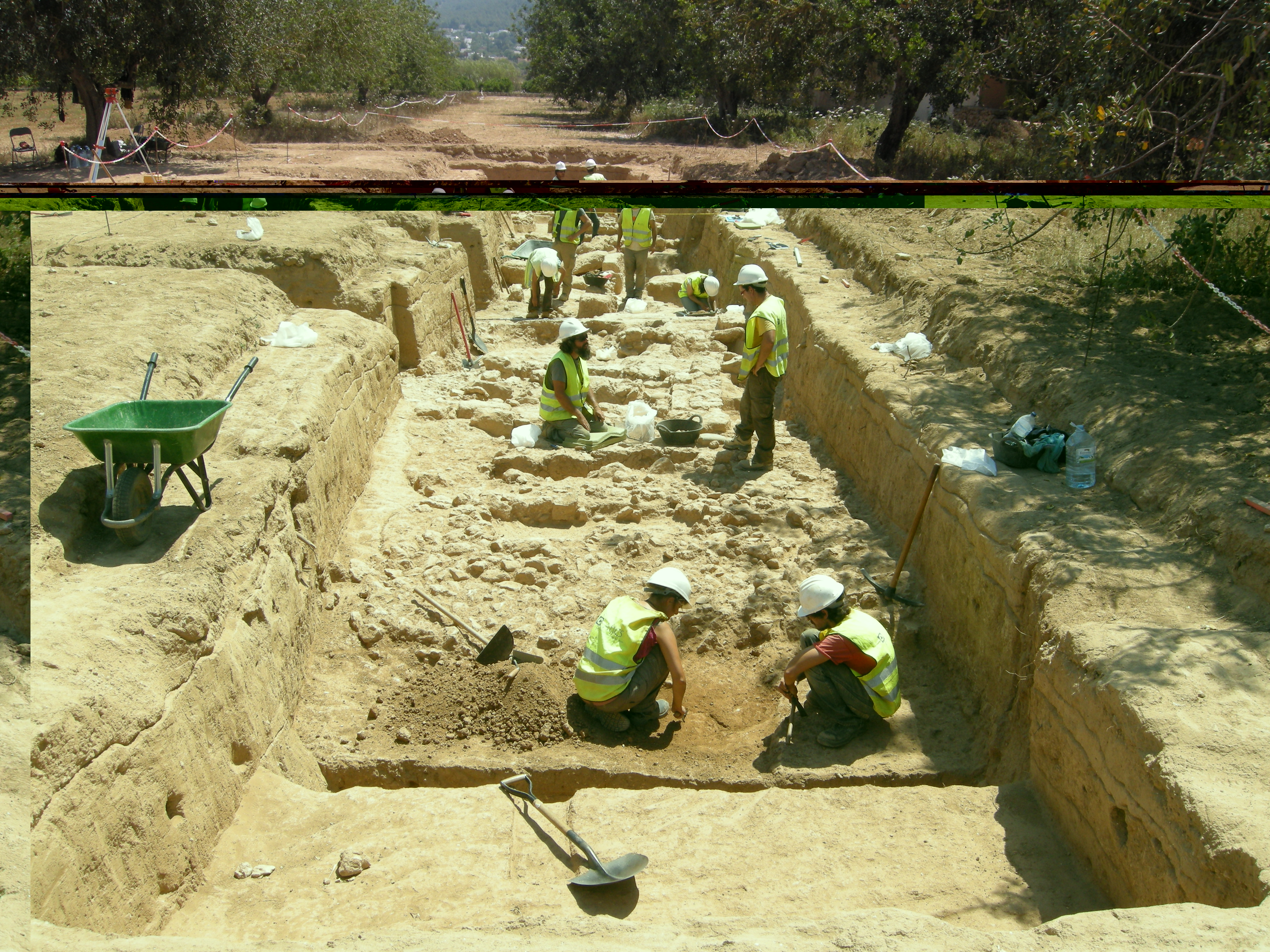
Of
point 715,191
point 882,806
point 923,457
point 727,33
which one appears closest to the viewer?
point 715,191

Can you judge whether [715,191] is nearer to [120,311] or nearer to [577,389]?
[577,389]

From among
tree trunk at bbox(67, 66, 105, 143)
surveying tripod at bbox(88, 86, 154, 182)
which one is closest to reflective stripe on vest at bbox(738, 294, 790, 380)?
surveying tripod at bbox(88, 86, 154, 182)

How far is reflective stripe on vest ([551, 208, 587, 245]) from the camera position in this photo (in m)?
11.4

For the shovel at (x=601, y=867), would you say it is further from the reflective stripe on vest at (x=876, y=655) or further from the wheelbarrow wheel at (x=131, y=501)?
the wheelbarrow wheel at (x=131, y=501)

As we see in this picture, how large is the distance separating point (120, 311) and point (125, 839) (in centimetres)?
457

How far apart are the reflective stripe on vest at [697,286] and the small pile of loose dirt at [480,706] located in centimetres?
746

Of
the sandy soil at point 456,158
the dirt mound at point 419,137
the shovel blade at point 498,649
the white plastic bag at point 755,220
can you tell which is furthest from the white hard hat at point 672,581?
the dirt mound at point 419,137

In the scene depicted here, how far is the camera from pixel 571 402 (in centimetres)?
751

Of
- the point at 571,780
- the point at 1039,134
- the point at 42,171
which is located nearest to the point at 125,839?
the point at 571,780

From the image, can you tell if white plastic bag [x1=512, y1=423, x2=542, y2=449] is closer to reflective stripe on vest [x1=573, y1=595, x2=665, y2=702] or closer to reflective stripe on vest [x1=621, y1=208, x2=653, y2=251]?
reflective stripe on vest [x1=573, y1=595, x2=665, y2=702]

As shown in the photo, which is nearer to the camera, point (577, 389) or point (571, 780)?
point (571, 780)

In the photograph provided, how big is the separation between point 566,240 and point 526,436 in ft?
15.7

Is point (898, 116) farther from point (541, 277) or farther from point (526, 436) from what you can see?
point (526, 436)

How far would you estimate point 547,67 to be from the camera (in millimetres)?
33000
